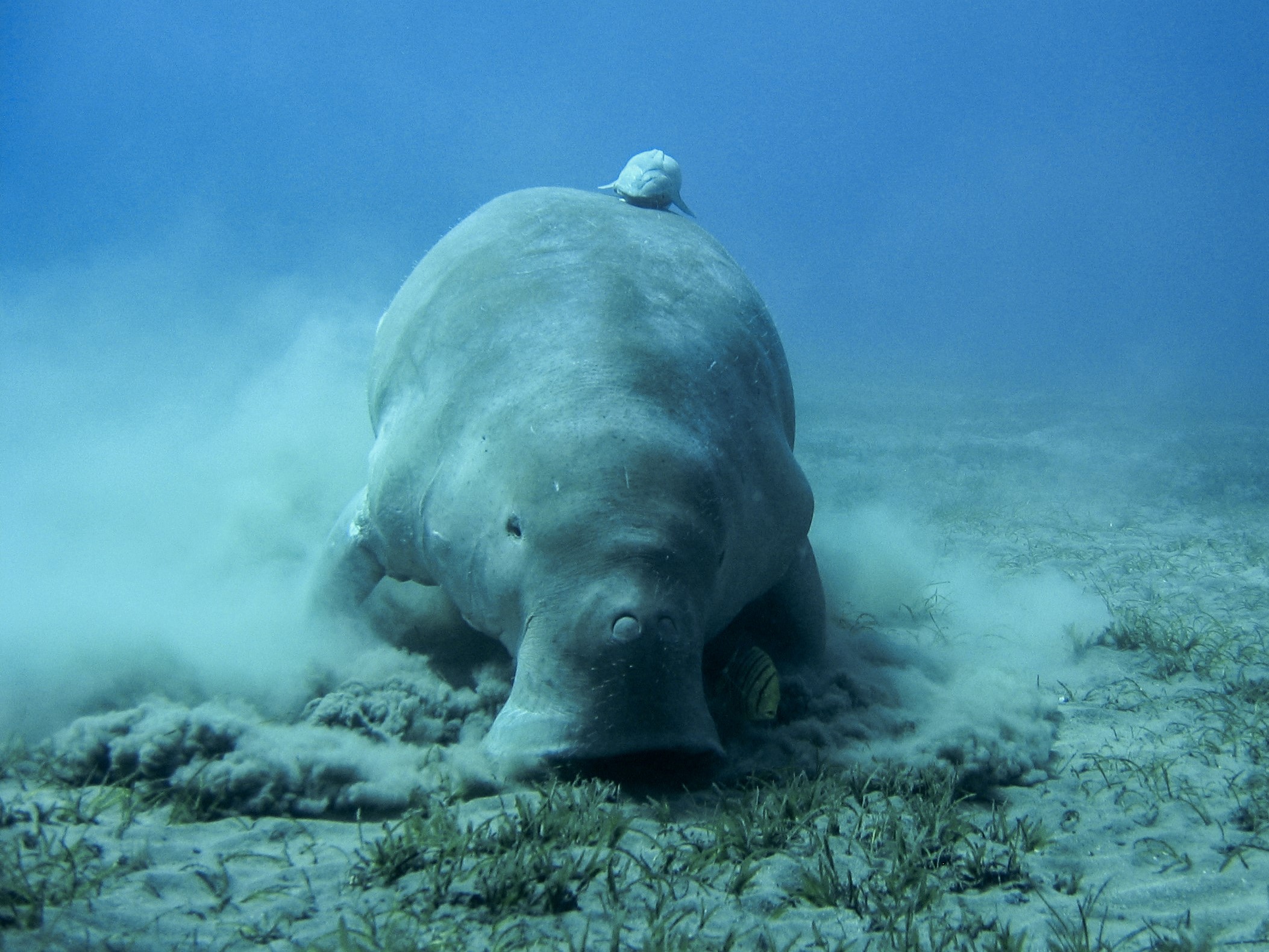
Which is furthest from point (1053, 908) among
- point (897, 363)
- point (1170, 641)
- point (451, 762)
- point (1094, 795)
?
point (897, 363)

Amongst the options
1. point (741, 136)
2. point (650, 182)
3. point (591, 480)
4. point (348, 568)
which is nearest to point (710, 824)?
point (591, 480)

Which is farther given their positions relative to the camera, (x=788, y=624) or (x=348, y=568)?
(x=348, y=568)

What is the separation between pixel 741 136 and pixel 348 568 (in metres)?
165

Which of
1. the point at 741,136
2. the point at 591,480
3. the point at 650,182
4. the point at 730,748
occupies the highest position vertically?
the point at 741,136

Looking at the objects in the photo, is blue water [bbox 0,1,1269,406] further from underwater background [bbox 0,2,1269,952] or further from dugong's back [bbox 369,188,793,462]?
dugong's back [bbox 369,188,793,462]

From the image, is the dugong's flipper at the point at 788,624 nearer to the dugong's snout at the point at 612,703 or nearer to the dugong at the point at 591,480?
the dugong at the point at 591,480

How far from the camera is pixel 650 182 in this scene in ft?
16.7

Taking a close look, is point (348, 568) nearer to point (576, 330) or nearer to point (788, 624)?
point (576, 330)

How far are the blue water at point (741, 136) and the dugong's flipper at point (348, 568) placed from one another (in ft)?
274

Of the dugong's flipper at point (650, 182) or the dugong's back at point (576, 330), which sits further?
the dugong's flipper at point (650, 182)

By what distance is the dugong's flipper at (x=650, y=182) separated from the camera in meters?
5.07

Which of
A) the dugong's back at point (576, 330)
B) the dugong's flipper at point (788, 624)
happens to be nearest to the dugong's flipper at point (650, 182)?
the dugong's back at point (576, 330)

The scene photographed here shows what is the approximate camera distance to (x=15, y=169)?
11062 cm

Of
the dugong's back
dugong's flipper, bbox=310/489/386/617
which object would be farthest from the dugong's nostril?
dugong's flipper, bbox=310/489/386/617
